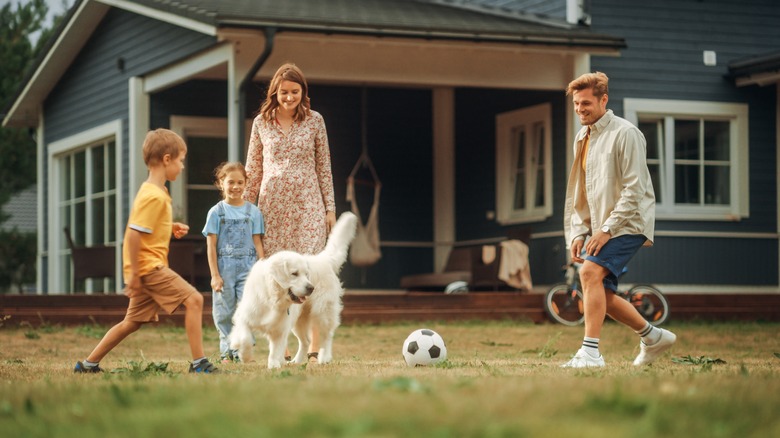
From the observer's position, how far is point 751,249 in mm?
16125

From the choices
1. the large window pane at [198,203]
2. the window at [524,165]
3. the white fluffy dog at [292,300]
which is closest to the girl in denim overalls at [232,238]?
the white fluffy dog at [292,300]

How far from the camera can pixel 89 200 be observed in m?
18.5

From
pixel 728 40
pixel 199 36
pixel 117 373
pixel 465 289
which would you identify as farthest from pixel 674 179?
pixel 117 373

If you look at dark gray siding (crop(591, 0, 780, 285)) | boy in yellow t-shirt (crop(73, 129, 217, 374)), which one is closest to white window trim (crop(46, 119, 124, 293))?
dark gray siding (crop(591, 0, 780, 285))

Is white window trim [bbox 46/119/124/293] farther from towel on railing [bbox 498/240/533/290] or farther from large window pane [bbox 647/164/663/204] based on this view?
large window pane [bbox 647/164/663/204]

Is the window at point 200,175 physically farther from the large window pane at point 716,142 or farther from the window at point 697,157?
the large window pane at point 716,142

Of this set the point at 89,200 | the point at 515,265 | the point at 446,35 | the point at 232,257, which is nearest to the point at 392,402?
the point at 232,257

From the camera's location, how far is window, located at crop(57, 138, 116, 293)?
17875 millimetres

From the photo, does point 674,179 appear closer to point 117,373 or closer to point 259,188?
point 259,188

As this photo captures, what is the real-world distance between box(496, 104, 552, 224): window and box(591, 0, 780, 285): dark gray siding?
1125 millimetres

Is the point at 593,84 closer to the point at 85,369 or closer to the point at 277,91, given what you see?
the point at 277,91

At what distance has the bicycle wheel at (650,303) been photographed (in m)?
13.8

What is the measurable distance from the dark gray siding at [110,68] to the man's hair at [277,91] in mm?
6322

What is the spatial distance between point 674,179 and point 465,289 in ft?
9.84
